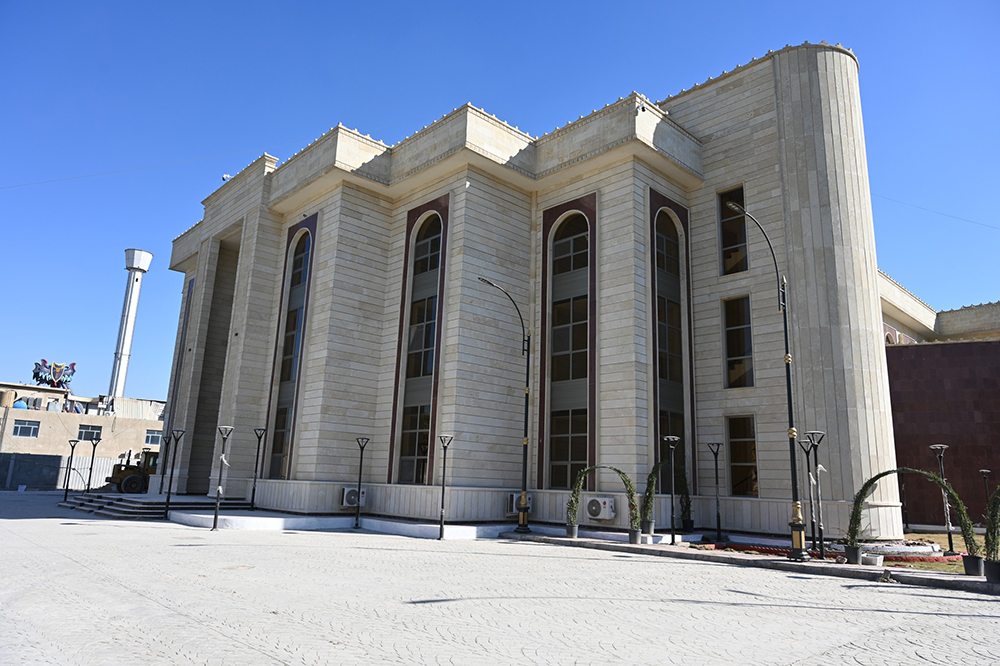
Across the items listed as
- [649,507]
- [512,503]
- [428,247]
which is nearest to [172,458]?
[428,247]

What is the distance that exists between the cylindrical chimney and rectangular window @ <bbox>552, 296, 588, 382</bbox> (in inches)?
2648

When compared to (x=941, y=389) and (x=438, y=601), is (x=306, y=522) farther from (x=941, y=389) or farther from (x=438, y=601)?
(x=941, y=389)

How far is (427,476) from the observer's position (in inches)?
1059

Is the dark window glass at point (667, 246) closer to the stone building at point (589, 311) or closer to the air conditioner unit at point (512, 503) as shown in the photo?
the stone building at point (589, 311)

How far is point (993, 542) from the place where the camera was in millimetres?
14055

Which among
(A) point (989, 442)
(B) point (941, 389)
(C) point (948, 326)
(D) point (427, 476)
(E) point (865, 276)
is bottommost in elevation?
(D) point (427, 476)

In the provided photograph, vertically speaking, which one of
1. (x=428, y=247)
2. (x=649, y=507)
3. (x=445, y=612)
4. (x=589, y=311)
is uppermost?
(x=428, y=247)

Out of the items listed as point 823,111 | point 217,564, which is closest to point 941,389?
point 823,111

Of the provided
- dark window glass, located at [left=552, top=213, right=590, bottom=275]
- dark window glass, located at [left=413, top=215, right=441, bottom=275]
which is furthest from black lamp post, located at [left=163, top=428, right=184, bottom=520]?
dark window glass, located at [left=552, top=213, right=590, bottom=275]

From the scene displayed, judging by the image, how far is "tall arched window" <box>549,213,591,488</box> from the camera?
2650 cm

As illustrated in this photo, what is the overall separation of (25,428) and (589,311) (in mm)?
56466

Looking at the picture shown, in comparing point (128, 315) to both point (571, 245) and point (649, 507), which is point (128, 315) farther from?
point (649, 507)

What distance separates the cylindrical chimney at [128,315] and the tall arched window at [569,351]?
67.3 metres

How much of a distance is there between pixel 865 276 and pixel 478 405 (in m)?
15.2
